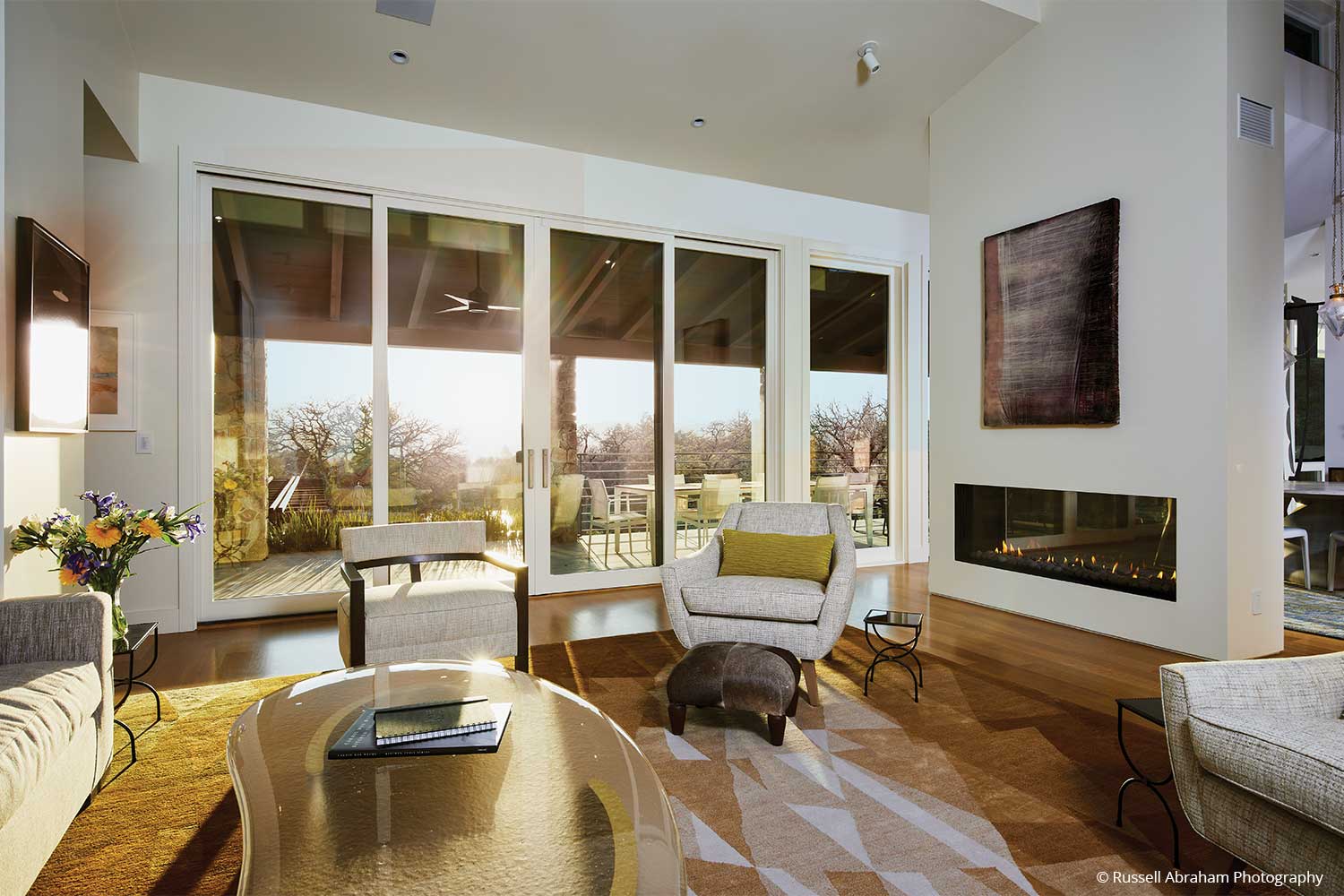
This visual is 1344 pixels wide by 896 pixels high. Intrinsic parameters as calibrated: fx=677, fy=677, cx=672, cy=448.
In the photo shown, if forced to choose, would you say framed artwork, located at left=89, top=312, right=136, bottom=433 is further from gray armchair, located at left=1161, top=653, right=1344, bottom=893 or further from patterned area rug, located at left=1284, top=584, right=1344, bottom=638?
patterned area rug, located at left=1284, top=584, right=1344, bottom=638

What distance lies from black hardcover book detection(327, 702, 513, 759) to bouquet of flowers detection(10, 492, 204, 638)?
1.29 metres

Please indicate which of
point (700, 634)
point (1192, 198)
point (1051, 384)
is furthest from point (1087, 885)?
point (1192, 198)

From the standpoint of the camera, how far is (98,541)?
2361mm

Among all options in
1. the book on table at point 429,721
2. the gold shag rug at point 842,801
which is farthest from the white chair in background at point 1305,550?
the book on table at point 429,721

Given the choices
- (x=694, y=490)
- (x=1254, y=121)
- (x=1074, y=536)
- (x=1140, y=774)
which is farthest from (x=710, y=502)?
(x=1254, y=121)

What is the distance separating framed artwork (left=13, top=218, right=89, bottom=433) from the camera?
8.73 feet

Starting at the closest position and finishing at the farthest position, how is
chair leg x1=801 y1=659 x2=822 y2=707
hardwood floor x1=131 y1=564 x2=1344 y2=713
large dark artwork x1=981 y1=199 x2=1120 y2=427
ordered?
chair leg x1=801 y1=659 x2=822 y2=707 → hardwood floor x1=131 y1=564 x2=1344 y2=713 → large dark artwork x1=981 y1=199 x2=1120 y2=427

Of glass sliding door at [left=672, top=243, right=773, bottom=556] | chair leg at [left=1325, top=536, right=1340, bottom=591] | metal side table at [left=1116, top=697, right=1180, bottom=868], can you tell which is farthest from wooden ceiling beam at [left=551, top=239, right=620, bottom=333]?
chair leg at [left=1325, top=536, right=1340, bottom=591]

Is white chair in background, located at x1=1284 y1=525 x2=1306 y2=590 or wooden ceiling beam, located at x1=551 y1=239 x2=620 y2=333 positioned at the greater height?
wooden ceiling beam, located at x1=551 y1=239 x2=620 y2=333

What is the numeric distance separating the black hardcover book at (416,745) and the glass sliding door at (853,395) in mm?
4579

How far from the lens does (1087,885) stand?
159 cm

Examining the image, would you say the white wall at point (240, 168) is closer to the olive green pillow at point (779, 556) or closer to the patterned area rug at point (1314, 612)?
the olive green pillow at point (779, 556)

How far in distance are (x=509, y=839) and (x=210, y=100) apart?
468 cm

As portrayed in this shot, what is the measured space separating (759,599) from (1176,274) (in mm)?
2738
